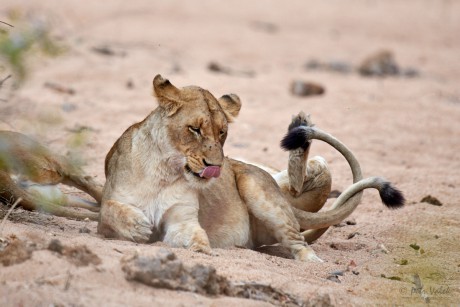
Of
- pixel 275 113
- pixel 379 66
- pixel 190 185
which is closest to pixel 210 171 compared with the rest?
pixel 190 185

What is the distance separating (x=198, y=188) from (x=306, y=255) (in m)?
0.87

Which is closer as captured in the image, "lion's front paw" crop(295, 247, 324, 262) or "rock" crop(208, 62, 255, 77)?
"lion's front paw" crop(295, 247, 324, 262)

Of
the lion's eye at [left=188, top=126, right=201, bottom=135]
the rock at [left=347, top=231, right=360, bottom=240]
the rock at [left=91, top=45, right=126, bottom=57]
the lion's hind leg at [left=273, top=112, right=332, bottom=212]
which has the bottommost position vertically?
the rock at [left=347, top=231, right=360, bottom=240]

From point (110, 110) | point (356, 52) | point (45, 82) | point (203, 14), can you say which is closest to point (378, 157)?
point (110, 110)

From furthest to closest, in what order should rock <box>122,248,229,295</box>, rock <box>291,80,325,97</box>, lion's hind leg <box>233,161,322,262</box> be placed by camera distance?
rock <box>291,80,325,97</box>, lion's hind leg <box>233,161,322,262</box>, rock <box>122,248,229,295</box>

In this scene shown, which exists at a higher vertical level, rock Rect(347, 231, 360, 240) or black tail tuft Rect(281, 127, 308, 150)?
black tail tuft Rect(281, 127, 308, 150)

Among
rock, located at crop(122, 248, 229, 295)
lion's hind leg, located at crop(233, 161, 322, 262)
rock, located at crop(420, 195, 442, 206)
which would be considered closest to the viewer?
rock, located at crop(122, 248, 229, 295)

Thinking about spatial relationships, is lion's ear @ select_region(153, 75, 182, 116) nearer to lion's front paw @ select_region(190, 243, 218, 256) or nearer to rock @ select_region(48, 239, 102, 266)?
lion's front paw @ select_region(190, 243, 218, 256)

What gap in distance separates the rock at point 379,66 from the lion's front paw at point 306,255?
30.8 feet

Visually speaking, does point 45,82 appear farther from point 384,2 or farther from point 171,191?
point 384,2

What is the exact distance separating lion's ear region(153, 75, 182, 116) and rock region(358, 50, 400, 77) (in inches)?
386

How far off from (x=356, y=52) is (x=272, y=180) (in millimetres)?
12409

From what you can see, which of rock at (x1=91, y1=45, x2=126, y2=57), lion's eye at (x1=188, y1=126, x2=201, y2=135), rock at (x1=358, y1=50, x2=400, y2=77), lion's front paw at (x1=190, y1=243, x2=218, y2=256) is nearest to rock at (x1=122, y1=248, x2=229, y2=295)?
lion's front paw at (x1=190, y1=243, x2=218, y2=256)

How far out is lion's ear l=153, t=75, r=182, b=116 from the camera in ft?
17.3
